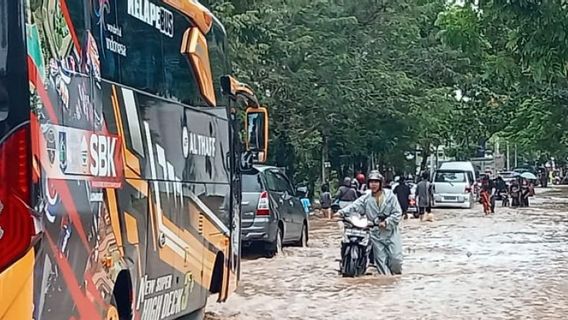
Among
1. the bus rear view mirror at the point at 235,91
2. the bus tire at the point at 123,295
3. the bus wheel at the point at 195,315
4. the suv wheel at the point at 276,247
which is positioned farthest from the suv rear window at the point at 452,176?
the bus tire at the point at 123,295

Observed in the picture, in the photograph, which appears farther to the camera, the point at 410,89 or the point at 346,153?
the point at 346,153

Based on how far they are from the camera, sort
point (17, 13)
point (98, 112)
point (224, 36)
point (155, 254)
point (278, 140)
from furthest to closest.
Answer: point (278, 140), point (224, 36), point (155, 254), point (98, 112), point (17, 13)

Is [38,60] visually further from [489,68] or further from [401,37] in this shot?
[401,37]

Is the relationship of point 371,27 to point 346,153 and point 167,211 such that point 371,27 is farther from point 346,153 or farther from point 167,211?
point 167,211

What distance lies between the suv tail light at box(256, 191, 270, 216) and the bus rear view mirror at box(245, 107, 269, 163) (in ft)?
16.7

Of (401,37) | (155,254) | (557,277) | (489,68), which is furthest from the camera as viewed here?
(401,37)

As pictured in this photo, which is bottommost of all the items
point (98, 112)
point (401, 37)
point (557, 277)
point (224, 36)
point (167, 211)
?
point (557, 277)

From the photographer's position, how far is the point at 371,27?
36000 millimetres

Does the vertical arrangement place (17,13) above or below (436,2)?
below

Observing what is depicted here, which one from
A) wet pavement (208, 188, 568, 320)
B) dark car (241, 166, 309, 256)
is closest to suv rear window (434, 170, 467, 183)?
wet pavement (208, 188, 568, 320)

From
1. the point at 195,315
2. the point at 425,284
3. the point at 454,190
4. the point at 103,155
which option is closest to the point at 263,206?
the point at 425,284

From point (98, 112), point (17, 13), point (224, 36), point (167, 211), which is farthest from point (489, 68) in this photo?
point (17, 13)

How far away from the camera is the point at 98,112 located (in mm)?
6059

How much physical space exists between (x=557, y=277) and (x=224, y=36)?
7.31 metres
